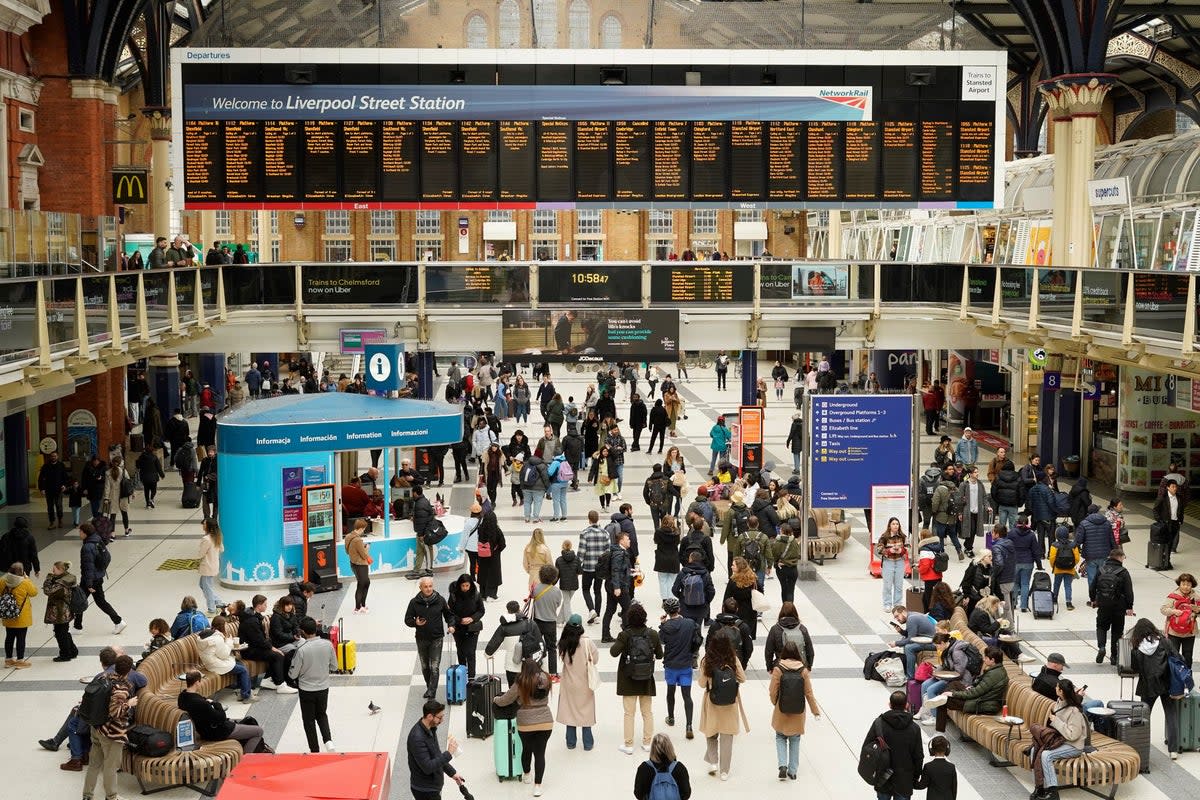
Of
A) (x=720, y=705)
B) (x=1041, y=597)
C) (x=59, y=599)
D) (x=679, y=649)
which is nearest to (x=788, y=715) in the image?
(x=720, y=705)

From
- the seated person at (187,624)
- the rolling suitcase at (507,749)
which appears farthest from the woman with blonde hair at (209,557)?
the rolling suitcase at (507,749)

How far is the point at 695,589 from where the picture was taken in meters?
17.0

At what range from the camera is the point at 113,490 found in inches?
1024

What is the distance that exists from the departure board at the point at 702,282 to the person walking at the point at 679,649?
1525 cm

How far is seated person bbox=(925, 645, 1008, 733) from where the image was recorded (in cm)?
1441

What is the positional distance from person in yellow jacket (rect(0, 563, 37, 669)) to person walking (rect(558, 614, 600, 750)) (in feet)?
22.6

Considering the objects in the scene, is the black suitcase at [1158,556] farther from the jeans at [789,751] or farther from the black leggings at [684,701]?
the jeans at [789,751]

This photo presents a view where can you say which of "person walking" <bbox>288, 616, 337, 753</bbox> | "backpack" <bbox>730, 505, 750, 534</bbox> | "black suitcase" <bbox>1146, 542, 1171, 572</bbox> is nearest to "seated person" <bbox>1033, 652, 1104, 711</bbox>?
"backpack" <bbox>730, 505, 750, 534</bbox>

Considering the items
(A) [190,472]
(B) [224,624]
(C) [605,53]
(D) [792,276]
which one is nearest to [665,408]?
(D) [792,276]

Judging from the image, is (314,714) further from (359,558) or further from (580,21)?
(580,21)

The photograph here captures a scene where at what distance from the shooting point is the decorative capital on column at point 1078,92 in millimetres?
29891

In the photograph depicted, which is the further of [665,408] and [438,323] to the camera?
[665,408]

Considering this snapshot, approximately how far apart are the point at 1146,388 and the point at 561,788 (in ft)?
61.9

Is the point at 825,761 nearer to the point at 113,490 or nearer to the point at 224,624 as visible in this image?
the point at 224,624
